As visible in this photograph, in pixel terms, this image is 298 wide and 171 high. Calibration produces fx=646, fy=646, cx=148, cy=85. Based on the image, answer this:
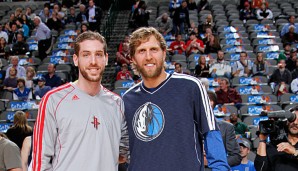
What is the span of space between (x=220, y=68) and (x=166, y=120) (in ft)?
35.5

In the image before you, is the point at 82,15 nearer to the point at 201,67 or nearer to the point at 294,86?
the point at 201,67

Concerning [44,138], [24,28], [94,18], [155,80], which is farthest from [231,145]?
[24,28]

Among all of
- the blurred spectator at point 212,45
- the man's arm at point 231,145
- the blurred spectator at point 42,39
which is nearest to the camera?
the man's arm at point 231,145

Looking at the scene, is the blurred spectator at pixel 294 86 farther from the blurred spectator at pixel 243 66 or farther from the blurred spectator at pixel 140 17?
the blurred spectator at pixel 140 17

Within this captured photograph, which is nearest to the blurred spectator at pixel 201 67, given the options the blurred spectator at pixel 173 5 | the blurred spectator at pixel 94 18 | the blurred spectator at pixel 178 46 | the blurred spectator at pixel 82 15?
the blurred spectator at pixel 178 46

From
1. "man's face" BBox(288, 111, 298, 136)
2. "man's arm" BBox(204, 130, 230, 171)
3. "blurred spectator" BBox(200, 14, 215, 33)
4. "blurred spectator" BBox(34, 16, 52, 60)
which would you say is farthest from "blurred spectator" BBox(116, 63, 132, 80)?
"man's arm" BBox(204, 130, 230, 171)

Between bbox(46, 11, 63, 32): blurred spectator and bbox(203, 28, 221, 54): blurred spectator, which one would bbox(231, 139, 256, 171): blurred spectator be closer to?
bbox(203, 28, 221, 54): blurred spectator

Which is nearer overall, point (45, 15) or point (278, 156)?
point (278, 156)

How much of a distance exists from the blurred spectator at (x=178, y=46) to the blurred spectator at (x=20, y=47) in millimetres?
4025

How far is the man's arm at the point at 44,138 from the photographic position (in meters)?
3.97

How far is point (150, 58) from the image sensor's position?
3.99 meters

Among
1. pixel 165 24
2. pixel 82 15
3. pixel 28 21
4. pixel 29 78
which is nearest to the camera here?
pixel 29 78

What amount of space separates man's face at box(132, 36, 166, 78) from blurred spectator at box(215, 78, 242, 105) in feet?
29.8

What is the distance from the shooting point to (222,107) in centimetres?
1254
